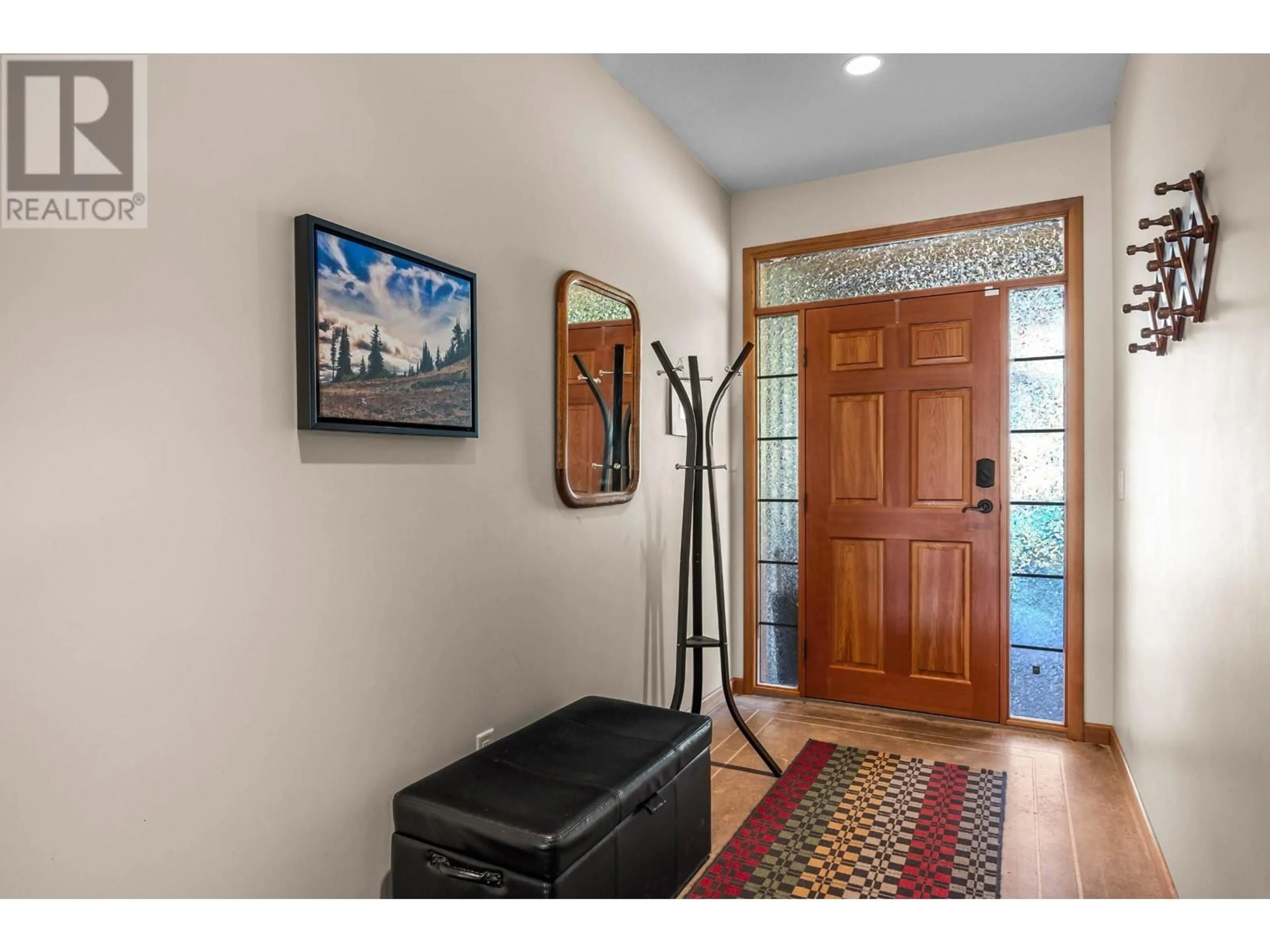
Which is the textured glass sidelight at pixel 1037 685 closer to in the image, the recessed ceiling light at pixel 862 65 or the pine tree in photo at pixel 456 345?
the recessed ceiling light at pixel 862 65

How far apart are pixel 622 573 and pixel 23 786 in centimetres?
197

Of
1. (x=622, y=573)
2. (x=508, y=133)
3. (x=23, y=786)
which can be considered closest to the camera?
(x=23, y=786)

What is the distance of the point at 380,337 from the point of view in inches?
71.2

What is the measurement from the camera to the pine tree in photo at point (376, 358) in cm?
177

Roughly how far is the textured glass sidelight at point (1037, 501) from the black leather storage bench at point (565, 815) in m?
1.96

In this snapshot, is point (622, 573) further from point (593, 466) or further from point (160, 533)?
point (160, 533)

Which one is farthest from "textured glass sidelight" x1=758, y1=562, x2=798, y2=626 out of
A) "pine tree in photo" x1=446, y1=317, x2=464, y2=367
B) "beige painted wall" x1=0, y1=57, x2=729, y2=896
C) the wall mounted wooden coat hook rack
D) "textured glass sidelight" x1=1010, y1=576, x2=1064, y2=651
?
"pine tree in photo" x1=446, y1=317, x2=464, y2=367

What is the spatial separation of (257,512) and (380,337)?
1.68 feet

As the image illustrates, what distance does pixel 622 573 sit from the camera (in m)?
2.93

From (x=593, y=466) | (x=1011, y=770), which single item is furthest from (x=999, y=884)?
(x=593, y=466)

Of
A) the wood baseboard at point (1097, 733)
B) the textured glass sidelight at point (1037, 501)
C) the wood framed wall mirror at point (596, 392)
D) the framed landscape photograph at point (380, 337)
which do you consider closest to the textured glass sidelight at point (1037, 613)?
the textured glass sidelight at point (1037, 501)

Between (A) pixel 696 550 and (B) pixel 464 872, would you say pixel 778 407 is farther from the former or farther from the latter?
(B) pixel 464 872

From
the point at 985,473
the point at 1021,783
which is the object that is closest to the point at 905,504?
the point at 985,473

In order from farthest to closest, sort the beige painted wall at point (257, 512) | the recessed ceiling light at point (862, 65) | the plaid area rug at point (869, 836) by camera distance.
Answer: the recessed ceiling light at point (862, 65) → the plaid area rug at point (869, 836) → the beige painted wall at point (257, 512)
